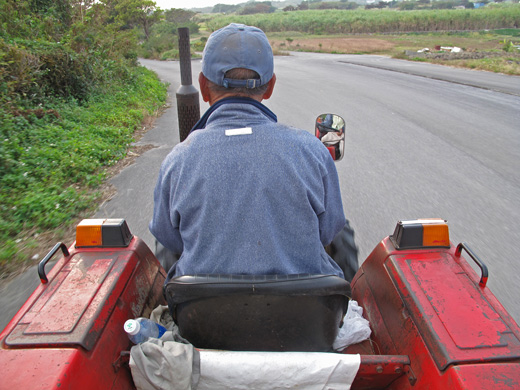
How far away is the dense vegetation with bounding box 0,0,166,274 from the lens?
→ 3.95 meters

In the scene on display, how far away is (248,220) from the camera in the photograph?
1.39 meters

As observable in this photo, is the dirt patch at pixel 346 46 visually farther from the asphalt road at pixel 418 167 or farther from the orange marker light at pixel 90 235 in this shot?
the orange marker light at pixel 90 235

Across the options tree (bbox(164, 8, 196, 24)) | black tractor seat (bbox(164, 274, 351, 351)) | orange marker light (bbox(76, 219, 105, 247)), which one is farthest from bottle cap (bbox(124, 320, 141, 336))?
tree (bbox(164, 8, 196, 24))

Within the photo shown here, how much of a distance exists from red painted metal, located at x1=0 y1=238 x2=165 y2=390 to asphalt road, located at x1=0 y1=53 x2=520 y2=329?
1460 millimetres

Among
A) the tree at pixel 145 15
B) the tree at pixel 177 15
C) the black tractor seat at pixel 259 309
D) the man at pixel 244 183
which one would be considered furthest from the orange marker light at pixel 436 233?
the tree at pixel 177 15

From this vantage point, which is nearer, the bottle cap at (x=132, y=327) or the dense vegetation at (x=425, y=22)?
the bottle cap at (x=132, y=327)

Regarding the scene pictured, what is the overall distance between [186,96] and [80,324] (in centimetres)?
146

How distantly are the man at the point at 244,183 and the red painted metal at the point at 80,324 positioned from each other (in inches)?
11.2

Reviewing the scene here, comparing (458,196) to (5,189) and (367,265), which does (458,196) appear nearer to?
(367,265)

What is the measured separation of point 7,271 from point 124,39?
42.5 feet

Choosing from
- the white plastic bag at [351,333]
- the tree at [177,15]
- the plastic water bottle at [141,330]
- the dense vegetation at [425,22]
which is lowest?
the white plastic bag at [351,333]

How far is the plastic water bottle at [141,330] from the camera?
1.44m

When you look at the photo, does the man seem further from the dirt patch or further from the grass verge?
the dirt patch

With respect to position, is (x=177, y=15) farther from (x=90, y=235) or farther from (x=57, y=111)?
(x=90, y=235)
